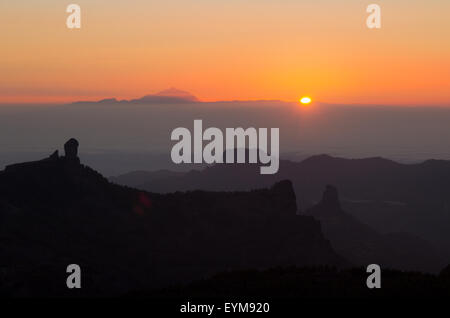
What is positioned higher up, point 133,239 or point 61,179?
point 61,179

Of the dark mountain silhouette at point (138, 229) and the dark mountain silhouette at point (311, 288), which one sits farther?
the dark mountain silhouette at point (138, 229)

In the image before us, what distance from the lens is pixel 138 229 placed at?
15025cm

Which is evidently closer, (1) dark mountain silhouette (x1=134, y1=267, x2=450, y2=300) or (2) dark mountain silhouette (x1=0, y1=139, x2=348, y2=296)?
(1) dark mountain silhouette (x1=134, y1=267, x2=450, y2=300)

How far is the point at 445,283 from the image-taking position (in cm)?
6216

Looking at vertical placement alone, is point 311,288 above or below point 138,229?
below

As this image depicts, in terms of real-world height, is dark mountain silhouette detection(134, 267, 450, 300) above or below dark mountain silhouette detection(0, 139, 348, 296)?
below

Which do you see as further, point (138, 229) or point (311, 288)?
point (138, 229)

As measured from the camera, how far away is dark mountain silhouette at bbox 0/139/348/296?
128250mm

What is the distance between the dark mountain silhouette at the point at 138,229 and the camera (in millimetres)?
128250
